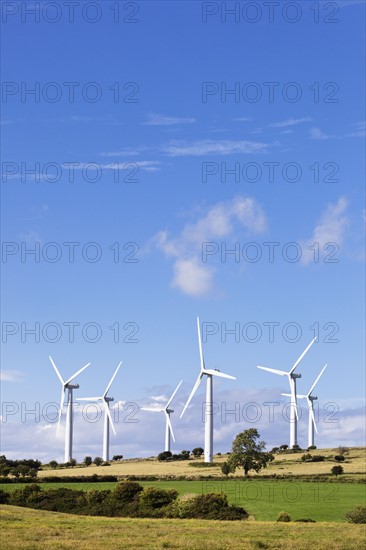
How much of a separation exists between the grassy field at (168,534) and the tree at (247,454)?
80.0 meters

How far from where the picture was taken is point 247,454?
163 meters

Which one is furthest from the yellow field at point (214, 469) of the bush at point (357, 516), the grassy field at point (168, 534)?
the grassy field at point (168, 534)

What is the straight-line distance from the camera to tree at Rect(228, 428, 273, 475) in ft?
533

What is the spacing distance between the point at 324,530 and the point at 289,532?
4.77 metres

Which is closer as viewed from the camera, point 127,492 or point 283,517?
point 283,517

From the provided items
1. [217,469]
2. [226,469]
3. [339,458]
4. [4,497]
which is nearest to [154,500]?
[4,497]

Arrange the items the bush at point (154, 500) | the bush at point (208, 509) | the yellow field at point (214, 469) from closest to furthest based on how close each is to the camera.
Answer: the bush at point (208, 509), the bush at point (154, 500), the yellow field at point (214, 469)

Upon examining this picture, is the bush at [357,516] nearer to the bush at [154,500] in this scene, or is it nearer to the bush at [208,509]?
the bush at [208,509]

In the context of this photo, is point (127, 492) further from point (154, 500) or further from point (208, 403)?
point (208, 403)

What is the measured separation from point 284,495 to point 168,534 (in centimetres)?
5477

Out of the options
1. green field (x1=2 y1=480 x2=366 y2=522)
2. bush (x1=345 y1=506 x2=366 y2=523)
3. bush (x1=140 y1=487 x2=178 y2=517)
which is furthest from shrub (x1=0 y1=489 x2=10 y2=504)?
bush (x1=345 y1=506 x2=366 y2=523)

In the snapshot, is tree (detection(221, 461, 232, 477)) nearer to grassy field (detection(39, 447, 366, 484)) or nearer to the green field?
grassy field (detection(39, 447, 366, 484))

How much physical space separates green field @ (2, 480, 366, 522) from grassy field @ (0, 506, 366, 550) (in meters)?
16.8

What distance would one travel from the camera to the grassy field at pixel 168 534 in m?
61.1
